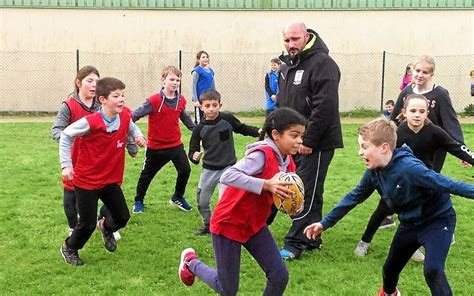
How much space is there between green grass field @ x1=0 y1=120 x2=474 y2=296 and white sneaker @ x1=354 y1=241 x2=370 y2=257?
66 mm

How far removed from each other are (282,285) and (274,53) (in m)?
18.4

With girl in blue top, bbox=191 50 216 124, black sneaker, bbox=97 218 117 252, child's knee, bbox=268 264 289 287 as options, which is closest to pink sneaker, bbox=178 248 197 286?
child's knee, bbox=268 264 289 287

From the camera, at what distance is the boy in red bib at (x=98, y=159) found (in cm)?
603

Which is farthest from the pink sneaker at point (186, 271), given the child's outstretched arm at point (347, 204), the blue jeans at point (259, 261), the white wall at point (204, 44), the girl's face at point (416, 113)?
the white wall at point (204, 44)

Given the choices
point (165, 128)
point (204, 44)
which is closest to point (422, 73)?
point (165, 128)

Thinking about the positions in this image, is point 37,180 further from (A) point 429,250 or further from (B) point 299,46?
(A) point 429,250

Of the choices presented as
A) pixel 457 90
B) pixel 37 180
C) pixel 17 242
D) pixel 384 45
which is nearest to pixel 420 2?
pixel 384 45

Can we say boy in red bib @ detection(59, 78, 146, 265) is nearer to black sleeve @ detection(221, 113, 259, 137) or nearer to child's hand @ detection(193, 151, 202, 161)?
child's hand @ detection(193, 151, 202, 161)

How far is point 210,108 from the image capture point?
23.6ft

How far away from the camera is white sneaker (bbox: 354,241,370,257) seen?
6.74 m

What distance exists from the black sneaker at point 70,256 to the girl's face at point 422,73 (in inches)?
153

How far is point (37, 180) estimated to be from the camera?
10.5m

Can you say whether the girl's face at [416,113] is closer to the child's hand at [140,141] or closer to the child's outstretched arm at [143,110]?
the child's hand at [140,141]

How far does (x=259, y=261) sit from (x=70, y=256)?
2.46 meters
